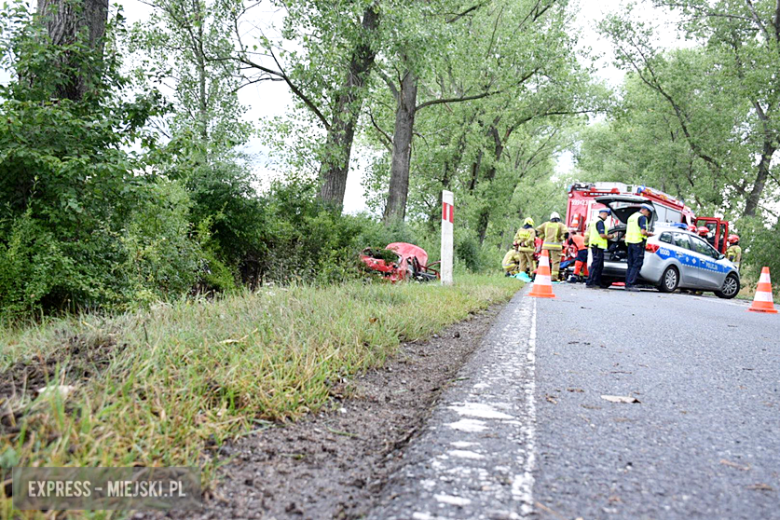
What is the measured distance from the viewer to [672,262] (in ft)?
49.8

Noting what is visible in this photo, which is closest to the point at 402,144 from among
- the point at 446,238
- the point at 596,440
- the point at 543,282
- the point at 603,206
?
the point at 603,206

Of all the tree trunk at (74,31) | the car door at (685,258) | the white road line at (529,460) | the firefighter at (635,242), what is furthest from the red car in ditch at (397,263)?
the white road line at (529,460)

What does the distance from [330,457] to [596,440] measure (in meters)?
1.06

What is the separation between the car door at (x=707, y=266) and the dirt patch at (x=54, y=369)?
15.8 metres

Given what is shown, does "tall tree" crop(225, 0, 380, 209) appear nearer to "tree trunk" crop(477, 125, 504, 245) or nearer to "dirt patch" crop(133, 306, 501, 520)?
"dirt patch" crop(133, 306, 501, 520)

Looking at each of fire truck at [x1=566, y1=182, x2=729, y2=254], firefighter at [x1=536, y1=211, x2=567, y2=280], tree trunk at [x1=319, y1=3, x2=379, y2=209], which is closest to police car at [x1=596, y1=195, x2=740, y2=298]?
firefighter at [x1=536, y1=211, x2=567, y2=280]

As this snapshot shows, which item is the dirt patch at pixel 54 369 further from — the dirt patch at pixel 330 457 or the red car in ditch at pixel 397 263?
the red car in ditch at pixel 397 263

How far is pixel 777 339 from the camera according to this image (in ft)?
20.2

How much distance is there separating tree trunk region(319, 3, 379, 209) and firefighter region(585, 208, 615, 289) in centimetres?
660

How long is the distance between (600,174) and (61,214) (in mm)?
47723

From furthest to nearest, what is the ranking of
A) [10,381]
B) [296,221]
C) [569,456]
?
[296,221] → [10,381] → [569,456]

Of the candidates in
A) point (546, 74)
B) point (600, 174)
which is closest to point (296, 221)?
point (546, 74)

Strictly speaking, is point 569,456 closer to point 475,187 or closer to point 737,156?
point 475,187

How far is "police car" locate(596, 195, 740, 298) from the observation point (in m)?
15.2
